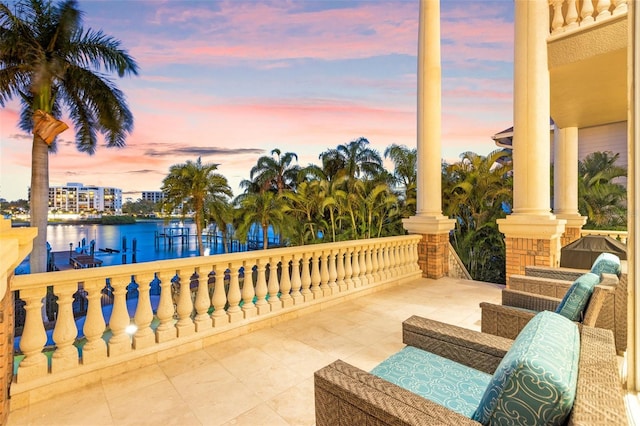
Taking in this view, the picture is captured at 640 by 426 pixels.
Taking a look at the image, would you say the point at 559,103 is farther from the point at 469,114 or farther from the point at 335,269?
the point at 469,114

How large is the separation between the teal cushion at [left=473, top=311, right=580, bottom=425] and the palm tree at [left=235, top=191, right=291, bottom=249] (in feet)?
47.3

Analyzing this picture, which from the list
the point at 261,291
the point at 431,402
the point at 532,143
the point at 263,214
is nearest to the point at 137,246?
the point at 263,214

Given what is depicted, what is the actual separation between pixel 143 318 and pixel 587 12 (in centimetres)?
687

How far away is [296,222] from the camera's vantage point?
15.8m

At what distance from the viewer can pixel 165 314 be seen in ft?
9.97

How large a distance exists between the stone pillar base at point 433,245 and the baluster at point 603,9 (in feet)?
12.6

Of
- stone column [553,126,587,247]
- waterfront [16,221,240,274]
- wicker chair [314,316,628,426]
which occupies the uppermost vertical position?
stone column [553,126,587,247]

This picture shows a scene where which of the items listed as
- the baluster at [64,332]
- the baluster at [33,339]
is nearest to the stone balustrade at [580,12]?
the baluster at [64,332]

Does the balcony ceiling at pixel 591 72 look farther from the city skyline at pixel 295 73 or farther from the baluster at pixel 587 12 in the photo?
the city skyline at pixel 295 73

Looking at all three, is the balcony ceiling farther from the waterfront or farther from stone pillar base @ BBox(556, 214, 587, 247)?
the waterfront

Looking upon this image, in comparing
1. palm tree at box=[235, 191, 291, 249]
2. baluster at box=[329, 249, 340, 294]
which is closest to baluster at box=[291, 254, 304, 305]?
baluster at box=[329, 249, 340, 294]

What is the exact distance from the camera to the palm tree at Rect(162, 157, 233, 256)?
15695 millimetres

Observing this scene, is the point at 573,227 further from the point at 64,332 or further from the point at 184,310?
the point at 64,332

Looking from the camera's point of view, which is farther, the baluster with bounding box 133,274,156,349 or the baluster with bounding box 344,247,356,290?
the baluster with bounding box 344,247,356,290
